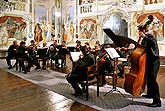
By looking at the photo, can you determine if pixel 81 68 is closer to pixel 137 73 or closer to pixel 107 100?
pixel 107 100

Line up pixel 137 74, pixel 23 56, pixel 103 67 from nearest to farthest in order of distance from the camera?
pixel 137 74
pixel 103 67
pixel 23 56

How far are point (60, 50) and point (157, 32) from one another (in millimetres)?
5641

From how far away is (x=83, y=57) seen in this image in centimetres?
488

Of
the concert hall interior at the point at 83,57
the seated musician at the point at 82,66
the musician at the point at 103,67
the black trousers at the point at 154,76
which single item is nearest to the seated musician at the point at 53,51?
the concert hall interior at the point at 83,57

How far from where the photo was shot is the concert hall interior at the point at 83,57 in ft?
14.0

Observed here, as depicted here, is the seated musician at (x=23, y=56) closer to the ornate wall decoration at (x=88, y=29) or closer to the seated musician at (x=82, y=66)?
the seated musician at (x=82, y=66)

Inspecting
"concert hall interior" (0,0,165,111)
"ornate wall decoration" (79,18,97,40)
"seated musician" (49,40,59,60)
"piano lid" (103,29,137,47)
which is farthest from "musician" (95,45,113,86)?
"ornate wall decoration" (79,18,97,40)

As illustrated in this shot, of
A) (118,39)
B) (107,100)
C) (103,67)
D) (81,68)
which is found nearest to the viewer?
(107,100)

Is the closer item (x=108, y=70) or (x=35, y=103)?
(x=35, y=103)

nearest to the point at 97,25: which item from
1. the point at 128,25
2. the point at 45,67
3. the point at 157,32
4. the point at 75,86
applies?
the point at 128,25

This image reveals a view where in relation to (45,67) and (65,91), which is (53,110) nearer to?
(65,91)

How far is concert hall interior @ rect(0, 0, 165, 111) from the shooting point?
14.0 feet

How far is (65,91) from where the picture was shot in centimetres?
551

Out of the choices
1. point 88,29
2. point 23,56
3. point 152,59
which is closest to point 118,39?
point 152,59
